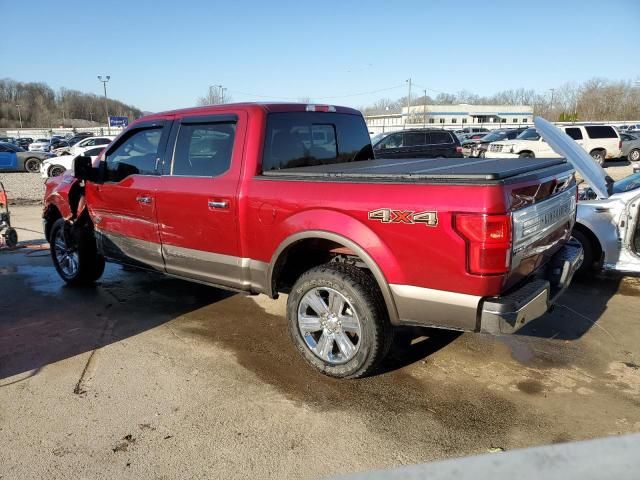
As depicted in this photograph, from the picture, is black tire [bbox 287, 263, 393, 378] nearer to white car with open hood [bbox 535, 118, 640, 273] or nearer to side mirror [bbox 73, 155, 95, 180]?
side mirror [bbox 73, 155, 95, 180]

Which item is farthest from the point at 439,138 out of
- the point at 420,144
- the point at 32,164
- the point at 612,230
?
the point at 32,164

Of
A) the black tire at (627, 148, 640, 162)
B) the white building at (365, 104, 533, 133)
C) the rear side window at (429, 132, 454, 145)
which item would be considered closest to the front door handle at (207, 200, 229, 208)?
the rear side window at (429, 132, 454, 145)

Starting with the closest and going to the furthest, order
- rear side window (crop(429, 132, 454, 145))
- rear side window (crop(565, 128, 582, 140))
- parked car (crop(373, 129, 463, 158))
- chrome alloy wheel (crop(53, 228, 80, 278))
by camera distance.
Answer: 1. chrome alloy wheel (crop(53, 228, 80, 278))
2. parked car (crop(373, 129, 463, 158))
3. rear side window (crop(429, 132, 454, 145))
4. rear side window (crop(565, 128, 582, 140))

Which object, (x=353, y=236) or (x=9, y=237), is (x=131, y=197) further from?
(x=9, y=237)

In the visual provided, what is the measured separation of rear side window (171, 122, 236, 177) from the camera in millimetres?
4043

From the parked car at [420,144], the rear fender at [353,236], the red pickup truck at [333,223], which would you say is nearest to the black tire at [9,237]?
the red pickup truck at [333,223]

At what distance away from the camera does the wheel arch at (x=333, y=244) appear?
10.5 feet

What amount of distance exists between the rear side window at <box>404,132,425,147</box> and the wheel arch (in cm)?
1471

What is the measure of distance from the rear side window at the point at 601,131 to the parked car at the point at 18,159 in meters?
24.8

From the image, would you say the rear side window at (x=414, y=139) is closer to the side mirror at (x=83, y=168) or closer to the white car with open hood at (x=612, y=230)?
the white car with open hood at (x=612, y=230)

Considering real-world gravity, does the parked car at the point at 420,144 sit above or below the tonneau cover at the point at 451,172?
above

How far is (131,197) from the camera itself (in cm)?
479

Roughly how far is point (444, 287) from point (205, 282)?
2.29 metres

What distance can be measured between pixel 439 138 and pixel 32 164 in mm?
18585
